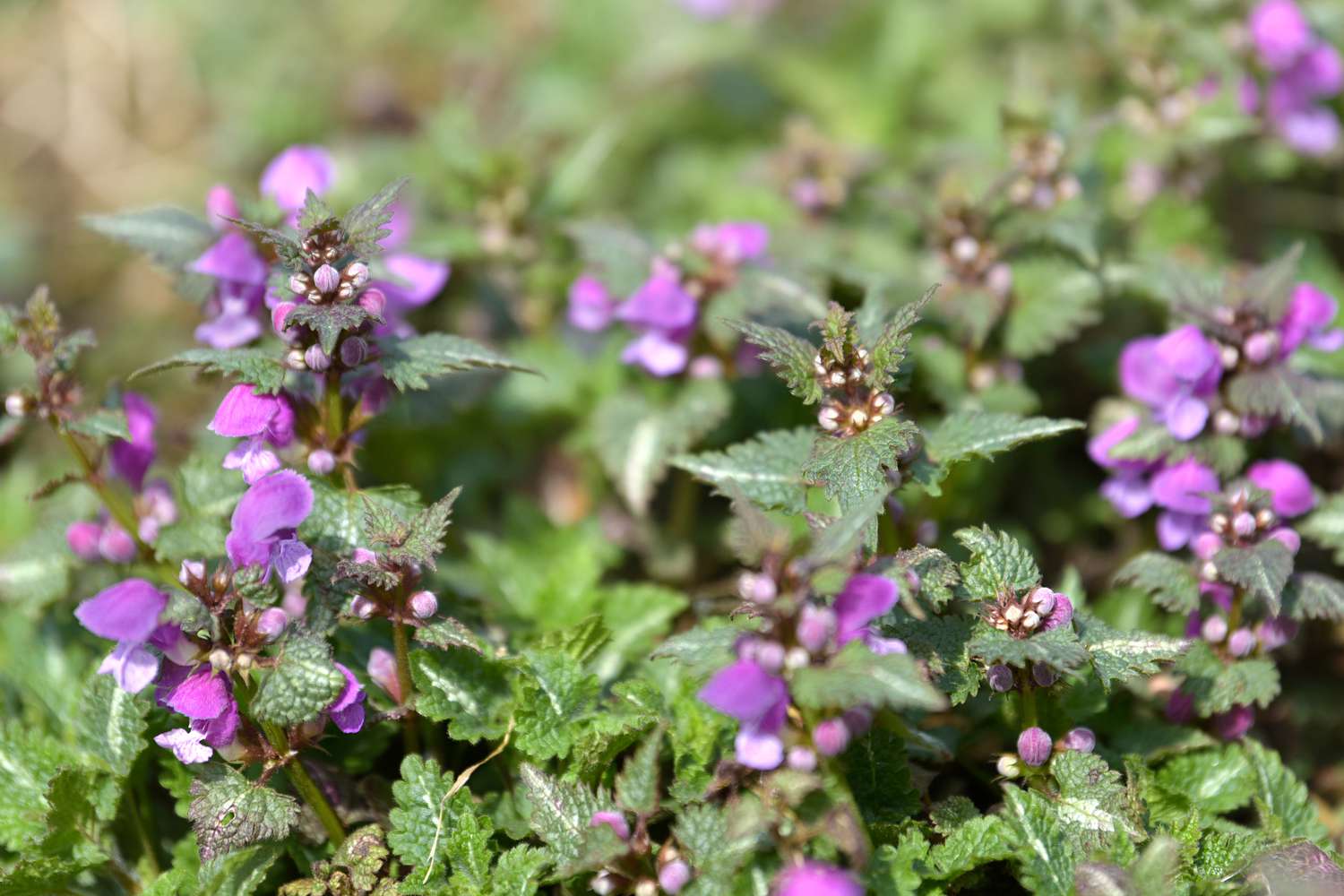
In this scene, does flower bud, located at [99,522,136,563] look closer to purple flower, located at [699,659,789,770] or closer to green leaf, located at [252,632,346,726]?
green leaf, located at [252,632,346,726]

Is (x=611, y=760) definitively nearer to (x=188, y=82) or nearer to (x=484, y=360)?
(x=484, y=360)

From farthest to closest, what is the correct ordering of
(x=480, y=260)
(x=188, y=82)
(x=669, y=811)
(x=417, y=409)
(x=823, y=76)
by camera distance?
(x=188, y=82) < (x=823, y=76) < (x=480, y=260) < (x=417, y=409) < (x=669, y=811)

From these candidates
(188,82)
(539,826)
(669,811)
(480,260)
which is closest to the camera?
(539,826)

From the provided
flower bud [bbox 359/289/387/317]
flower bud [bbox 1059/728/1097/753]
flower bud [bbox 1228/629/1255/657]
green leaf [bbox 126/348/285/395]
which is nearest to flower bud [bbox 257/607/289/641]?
green leaf [bbox 126/348/285/395]

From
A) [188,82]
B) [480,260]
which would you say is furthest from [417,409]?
[188,82]

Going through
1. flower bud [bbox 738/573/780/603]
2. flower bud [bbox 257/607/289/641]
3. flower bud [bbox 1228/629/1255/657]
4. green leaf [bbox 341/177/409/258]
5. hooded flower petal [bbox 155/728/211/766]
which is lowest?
flower bud [bbox 1228/629/1255/657]

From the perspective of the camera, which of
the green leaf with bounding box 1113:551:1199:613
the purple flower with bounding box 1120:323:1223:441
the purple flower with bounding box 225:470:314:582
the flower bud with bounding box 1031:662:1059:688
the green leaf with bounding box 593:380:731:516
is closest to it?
the purple flower with bounding box 225:470:314:582

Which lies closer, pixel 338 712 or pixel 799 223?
pixel 338 712
